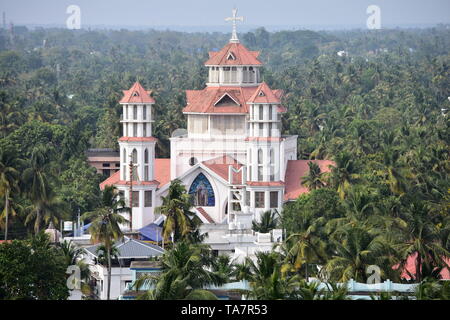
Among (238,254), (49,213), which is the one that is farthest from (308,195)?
(49,213)

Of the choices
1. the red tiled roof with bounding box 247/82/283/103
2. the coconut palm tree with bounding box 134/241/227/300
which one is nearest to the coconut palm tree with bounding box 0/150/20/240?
the red tiled roof with bounding box 247/82/283/103

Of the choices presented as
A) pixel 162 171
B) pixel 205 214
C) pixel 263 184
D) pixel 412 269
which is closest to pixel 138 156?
pixel 205 214

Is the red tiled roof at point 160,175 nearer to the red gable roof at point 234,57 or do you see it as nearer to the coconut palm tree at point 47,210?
the coconut palm tree at point 47,210

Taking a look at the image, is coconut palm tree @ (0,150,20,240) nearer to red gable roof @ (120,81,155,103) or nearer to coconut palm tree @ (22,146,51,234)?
coconut palm tree @ (22,146,51,234)

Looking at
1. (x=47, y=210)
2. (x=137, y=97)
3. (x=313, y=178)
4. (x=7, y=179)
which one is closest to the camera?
(x=7, y=179)

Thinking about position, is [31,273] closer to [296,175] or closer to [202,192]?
[202,192]

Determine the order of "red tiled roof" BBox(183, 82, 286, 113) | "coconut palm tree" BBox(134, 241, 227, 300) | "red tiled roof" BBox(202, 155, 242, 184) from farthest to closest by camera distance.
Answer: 1. "red tiled roof" BBox(183, 82, 286, 113)
2. "red tiled roof" BBox(202, 155, 242, 184)
3. "coconut palm tree" BBox(134, 241, 227, 300)
